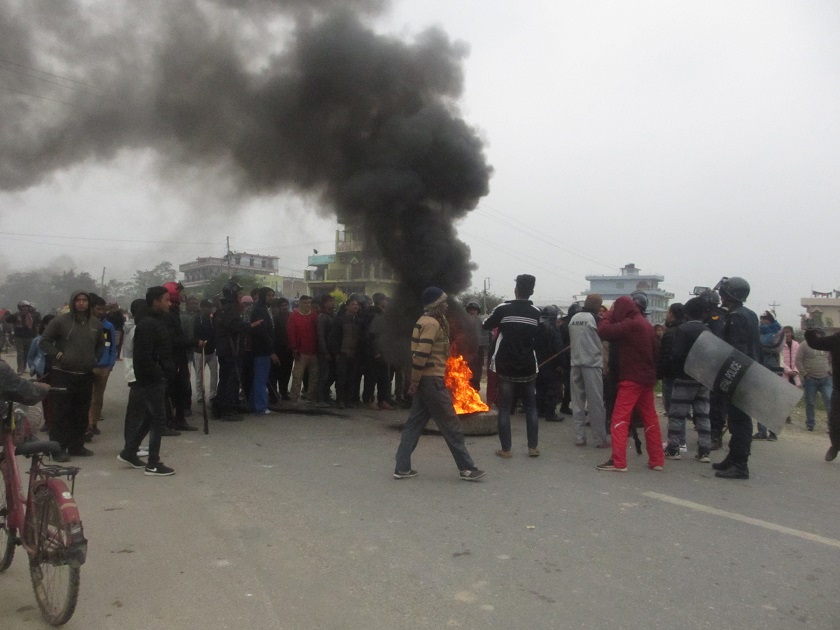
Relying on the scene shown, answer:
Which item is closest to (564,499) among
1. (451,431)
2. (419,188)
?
(451,431)

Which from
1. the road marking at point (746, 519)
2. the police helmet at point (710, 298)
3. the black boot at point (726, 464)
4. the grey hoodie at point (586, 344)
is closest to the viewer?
the road marking at point (746, 519)

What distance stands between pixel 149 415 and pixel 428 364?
2714 mm

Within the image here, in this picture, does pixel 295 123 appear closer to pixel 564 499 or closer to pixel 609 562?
pixel 564 499

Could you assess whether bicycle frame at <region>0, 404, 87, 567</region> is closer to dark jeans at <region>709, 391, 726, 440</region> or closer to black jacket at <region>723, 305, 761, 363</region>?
black jacket at <region>723, 305, 761, 363</region>

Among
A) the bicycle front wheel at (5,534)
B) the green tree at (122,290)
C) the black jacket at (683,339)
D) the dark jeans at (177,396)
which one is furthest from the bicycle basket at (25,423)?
the green tree at (122,290)

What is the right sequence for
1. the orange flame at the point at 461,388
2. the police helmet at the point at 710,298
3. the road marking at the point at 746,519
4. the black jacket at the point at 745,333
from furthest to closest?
the orange flame at the point at 461,388, the police helmet at the point at 710,298, the black jacket at the point at 745,333, the road marking at the point at 746,519

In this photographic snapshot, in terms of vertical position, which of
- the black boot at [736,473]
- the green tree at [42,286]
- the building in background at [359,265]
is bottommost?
the black boot at [736,473]

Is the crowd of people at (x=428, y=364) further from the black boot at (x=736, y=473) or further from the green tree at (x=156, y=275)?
the green tree at (x=156, y=275)

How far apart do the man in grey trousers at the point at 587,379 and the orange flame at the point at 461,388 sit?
45.5 inches

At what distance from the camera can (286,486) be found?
224 inches

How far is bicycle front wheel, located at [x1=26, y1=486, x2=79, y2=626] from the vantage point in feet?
10.1

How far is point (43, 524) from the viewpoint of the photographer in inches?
130

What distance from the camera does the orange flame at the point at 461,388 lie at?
8172 mm

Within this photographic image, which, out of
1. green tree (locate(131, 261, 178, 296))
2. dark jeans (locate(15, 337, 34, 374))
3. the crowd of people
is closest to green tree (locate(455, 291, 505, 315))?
the crowd of people
